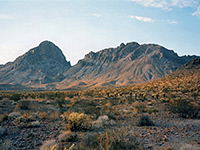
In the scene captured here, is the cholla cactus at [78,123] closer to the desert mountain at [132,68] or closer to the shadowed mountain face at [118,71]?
the desert mountain at [132,68]

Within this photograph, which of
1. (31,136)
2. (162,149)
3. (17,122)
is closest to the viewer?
(162,149)

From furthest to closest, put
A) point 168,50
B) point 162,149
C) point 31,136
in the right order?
point 168,50, point 31,136, point 162,149

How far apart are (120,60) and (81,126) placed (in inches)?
7114

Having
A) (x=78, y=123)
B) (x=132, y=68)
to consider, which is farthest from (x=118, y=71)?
(x=78, y=123)

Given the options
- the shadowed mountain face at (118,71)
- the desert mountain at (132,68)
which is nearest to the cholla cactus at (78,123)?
the desert mountain at (132,68)

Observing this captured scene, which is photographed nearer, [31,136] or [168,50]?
[31,136]

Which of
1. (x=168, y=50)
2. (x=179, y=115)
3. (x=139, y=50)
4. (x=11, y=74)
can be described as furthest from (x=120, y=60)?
(x=179, y=115)

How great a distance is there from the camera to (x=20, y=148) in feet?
20.3

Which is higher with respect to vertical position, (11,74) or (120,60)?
(120,60)

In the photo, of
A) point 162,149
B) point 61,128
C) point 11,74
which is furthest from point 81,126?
point 11,74

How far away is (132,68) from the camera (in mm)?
154875

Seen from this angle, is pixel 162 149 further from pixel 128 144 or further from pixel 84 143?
pixel 84 143

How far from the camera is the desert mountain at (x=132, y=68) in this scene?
136 m

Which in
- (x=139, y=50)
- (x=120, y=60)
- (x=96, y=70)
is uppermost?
(x=139, y=50)
